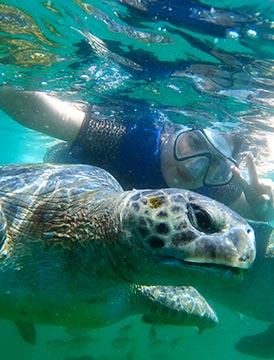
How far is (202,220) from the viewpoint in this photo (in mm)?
2066

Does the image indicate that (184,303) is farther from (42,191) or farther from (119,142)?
(119,142)

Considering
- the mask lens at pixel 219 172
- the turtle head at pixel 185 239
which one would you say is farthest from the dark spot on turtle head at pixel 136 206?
the mask lens at pixel 219 172

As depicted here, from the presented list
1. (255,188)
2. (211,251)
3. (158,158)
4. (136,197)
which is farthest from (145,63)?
(211,251)

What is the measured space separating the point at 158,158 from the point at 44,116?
2768 mm

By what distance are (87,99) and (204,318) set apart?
7.19 meters

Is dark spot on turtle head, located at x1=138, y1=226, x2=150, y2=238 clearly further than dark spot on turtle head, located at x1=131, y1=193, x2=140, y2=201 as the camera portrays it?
No

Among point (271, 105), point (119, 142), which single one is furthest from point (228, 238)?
point (271, 105)

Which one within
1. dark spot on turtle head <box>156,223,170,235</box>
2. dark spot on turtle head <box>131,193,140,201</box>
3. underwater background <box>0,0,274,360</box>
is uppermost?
underwater background <box>0,0,274,360</box>

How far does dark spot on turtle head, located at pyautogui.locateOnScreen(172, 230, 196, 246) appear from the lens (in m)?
2.00

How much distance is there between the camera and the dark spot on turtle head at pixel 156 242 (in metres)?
2.09

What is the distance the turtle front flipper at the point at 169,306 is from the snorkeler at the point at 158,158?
2495 millimetres

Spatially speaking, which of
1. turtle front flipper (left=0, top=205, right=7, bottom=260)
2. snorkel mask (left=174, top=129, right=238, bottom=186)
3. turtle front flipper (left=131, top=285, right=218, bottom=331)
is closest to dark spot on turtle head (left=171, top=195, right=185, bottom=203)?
turtle front flipper (left=0, top=205, right=7, bottom=260)

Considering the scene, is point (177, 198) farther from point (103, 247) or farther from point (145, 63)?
point (145, 63)

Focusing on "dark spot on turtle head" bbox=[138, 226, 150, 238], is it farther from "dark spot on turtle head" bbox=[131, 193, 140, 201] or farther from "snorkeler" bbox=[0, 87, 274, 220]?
"snorkeler" bbox=[0, 87, 274, 220]
